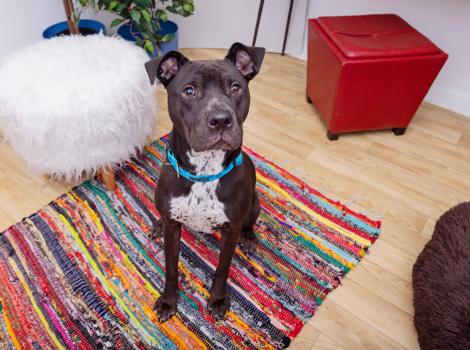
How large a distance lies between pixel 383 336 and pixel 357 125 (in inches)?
55.5

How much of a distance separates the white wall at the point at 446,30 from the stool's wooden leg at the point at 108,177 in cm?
241

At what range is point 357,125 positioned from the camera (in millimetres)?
2479

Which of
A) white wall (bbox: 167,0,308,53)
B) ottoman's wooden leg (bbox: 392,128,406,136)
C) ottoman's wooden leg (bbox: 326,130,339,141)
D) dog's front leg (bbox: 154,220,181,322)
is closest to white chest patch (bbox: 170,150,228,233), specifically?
dog's front leg (bbox: 154,220,181,322)

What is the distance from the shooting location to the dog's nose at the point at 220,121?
1.08 metres

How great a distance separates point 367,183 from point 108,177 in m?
1.56

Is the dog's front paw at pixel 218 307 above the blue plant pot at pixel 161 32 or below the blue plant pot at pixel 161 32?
below

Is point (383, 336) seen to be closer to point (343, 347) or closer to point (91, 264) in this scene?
point (343, 347)

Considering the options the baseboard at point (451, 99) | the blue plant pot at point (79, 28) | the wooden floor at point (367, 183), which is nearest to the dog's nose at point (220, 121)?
the wooden floor at point (367, 183)

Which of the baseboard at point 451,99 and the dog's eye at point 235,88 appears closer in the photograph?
the dog's eye at point 235,88

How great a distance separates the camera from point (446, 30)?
2688mm

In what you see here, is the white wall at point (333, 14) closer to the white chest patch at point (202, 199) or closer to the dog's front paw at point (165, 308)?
the white chest patch at point (202, 199)

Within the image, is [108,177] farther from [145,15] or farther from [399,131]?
[399,131]

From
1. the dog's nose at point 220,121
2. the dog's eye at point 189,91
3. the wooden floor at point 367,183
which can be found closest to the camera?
the dog's nose at point 220,121

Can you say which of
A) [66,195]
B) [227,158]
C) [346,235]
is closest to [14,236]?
[66,195]
